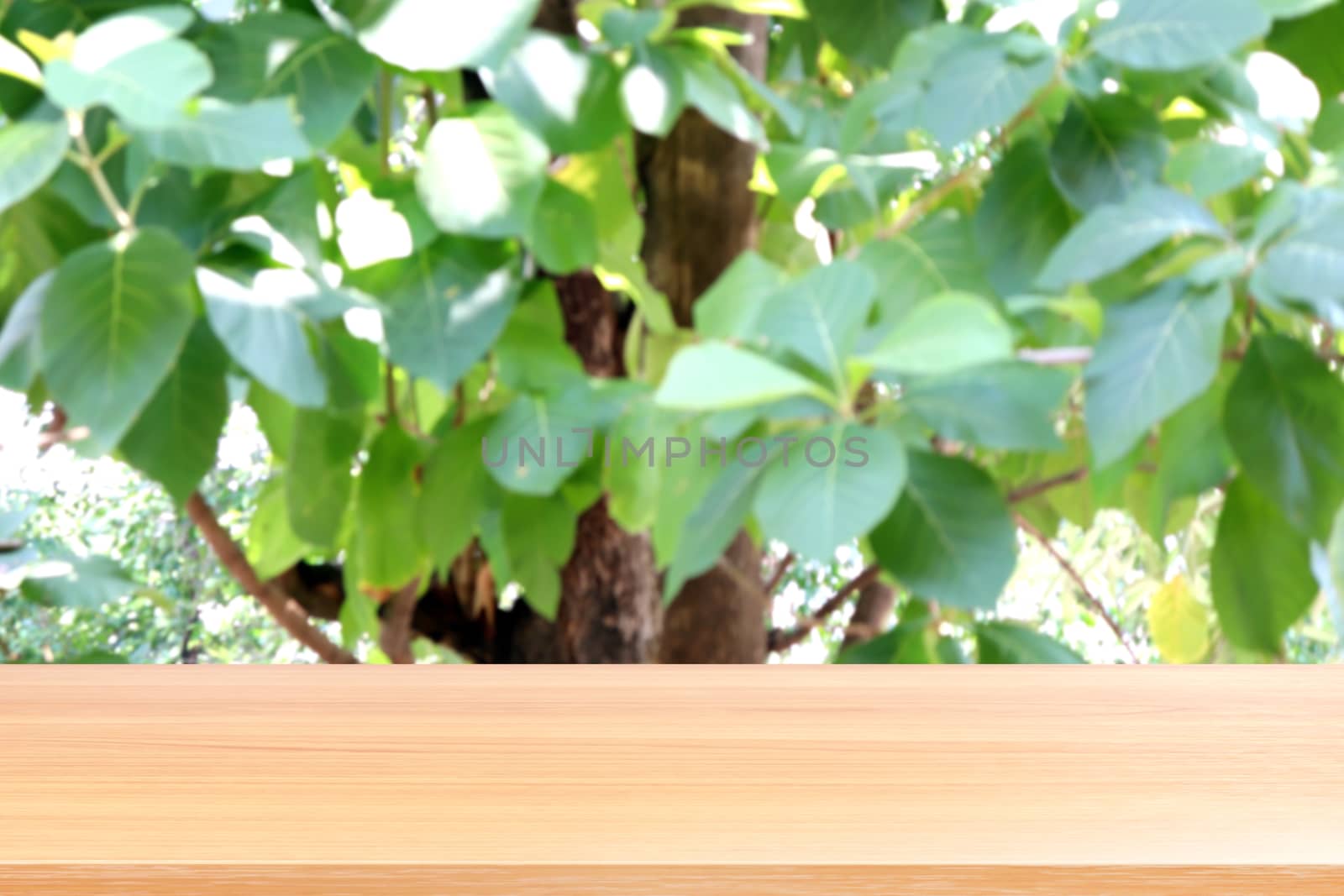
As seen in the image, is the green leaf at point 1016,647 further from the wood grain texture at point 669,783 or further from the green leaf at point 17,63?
the green leaf at point 17,63

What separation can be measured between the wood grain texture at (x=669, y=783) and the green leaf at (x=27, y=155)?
102mm

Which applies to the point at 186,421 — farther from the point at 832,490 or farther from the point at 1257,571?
the point at 1257,571

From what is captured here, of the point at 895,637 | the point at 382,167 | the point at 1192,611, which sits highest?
the point at 382,167

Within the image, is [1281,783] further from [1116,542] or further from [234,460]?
[1116,542]

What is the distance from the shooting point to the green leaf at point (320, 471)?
1.28ft

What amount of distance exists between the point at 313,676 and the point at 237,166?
0.36 ft

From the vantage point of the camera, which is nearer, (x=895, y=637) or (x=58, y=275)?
(x=58, y=275)

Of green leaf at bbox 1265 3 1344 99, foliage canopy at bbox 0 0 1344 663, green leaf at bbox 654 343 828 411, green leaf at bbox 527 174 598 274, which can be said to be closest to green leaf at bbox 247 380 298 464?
foliage canopy at bbox 0 0 1344 663

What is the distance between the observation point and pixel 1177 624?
2.02 feet

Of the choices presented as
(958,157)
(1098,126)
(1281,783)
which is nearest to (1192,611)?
(958,157)

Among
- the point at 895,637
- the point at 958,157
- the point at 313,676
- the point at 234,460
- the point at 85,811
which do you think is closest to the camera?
the point at 85,811

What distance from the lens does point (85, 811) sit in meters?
0.17

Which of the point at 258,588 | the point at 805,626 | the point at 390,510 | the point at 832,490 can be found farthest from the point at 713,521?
the point at 805,626

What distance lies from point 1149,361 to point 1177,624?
1.17 ft
